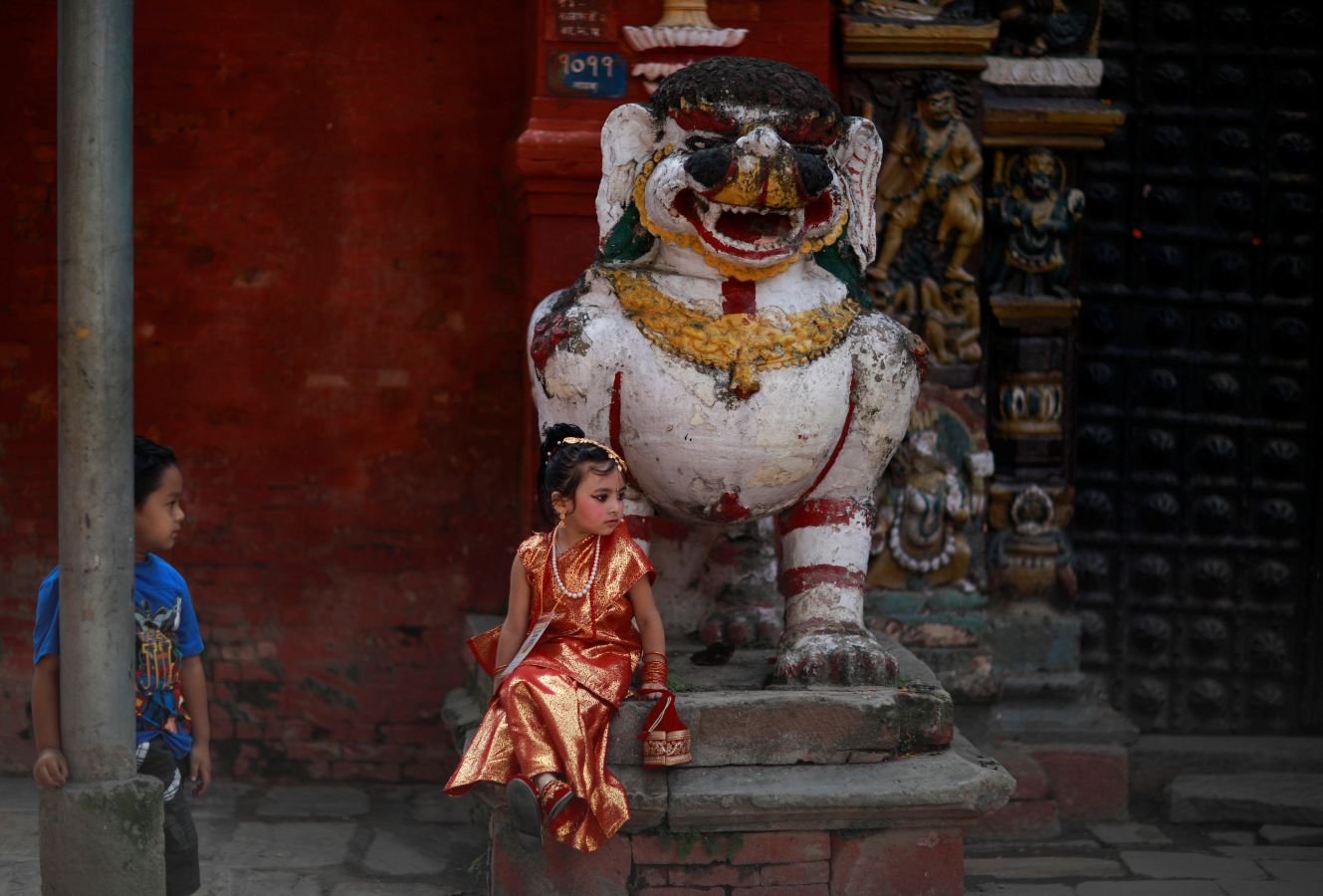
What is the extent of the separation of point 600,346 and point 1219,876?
102 inches

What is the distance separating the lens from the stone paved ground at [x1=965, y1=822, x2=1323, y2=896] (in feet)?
16.1

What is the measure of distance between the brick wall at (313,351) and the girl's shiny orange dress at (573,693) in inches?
71.2

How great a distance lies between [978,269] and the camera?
5703mm

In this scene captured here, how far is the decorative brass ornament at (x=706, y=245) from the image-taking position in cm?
407

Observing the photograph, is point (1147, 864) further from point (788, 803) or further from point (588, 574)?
point (588, 574)

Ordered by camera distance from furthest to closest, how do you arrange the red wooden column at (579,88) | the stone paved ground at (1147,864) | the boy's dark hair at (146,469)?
the red wooden column at (579,88)
the stone paved ground at (1147,864)
the boy's dark hair at (146,469)

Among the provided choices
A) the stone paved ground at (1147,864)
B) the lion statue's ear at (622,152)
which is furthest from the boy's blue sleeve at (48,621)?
the stone paved ground at (1147,864)

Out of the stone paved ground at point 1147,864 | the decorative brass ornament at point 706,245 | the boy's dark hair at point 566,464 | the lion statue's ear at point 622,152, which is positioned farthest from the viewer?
the stone paved ground at point 1147,864

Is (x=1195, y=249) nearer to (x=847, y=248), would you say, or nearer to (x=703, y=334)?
(x=847, y=248)

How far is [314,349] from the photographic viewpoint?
18.6ft

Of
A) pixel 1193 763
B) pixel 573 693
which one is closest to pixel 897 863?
pixel 573 693

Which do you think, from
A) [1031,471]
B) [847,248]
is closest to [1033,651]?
[1031,471]

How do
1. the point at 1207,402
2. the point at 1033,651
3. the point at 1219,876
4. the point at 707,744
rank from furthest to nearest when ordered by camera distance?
the point at 1207,402
the point at 1033,651
the point at 1219,876
the point at 707,744

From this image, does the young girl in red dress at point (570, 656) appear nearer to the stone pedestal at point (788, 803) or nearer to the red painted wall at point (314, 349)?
the stone pedestal at point (788, 803)
